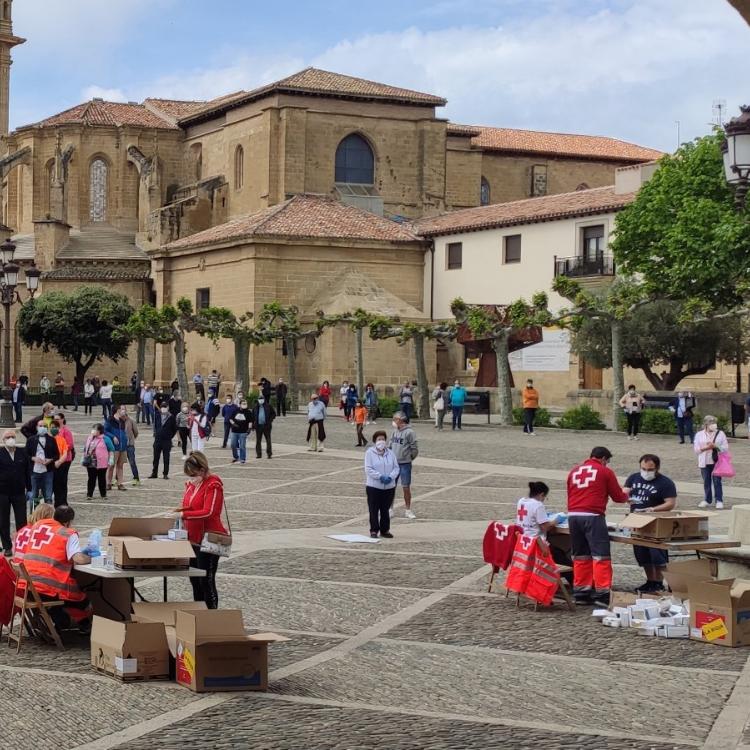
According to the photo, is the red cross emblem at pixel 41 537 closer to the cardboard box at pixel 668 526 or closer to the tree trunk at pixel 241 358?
the cardboard box at pixel 668 526

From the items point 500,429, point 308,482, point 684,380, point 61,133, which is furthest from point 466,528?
point 61,133

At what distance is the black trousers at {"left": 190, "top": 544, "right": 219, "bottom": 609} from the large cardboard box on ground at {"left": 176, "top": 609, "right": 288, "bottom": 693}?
6.68ft

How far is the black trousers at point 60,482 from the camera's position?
739 inches

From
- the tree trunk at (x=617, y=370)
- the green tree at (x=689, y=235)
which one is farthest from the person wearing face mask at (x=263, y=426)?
the green tree at (x=689, y=235)

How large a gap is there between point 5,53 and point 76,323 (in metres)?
27.2

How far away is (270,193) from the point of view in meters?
59.4

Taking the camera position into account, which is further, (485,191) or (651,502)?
(485,191)

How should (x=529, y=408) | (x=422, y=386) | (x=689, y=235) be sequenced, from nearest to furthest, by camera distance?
1. (x=529, y=408)
2. (x=689, y=235)
3. (x=422, y=386)

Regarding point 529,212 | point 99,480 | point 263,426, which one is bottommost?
point 99,480

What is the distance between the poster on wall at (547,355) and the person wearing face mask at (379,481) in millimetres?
32251

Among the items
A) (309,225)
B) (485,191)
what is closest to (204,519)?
(309,225)

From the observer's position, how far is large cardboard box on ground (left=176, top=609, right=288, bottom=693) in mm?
9219

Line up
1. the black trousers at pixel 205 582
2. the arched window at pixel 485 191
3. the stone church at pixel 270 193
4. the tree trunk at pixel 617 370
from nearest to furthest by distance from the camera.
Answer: the black trousers at pixel 205 582, the tree trunk at pixel 617 370, the stone church at pixel 270 193, the arched window at pixel 485 191

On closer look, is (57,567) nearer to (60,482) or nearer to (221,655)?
(221,655)
